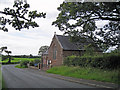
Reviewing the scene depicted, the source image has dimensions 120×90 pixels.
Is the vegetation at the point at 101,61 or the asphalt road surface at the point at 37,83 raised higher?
the vegetation at the point at 101,61

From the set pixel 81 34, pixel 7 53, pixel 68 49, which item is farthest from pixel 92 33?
pixel 7 53

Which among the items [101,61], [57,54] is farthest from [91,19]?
[57,54]

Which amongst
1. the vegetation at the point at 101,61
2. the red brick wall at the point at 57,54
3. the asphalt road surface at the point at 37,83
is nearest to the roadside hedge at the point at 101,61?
the vegetation at the point at 101,61

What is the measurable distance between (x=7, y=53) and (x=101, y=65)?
6037 centimetres

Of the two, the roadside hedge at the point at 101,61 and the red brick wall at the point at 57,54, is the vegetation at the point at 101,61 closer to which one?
the roadside hedge at the point at 101,61

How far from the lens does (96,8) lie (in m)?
13.3

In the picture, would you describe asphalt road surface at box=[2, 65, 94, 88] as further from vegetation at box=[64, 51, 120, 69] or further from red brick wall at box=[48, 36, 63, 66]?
red brick wall at box=[48, 36, 63, 66]

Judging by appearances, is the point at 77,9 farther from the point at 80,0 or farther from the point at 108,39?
the point at 108,39

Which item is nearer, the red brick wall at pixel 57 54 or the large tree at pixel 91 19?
the large tree at pixel 91 19

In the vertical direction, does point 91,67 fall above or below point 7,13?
below

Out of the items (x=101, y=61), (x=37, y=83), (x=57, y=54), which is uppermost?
(x=57, y=54)

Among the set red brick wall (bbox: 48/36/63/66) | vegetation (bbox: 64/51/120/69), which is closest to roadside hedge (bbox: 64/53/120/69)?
vegetation (bbox: 64/51/120/69)

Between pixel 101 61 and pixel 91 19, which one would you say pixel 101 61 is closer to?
pixel 101 61

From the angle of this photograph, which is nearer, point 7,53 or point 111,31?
point 111,31
